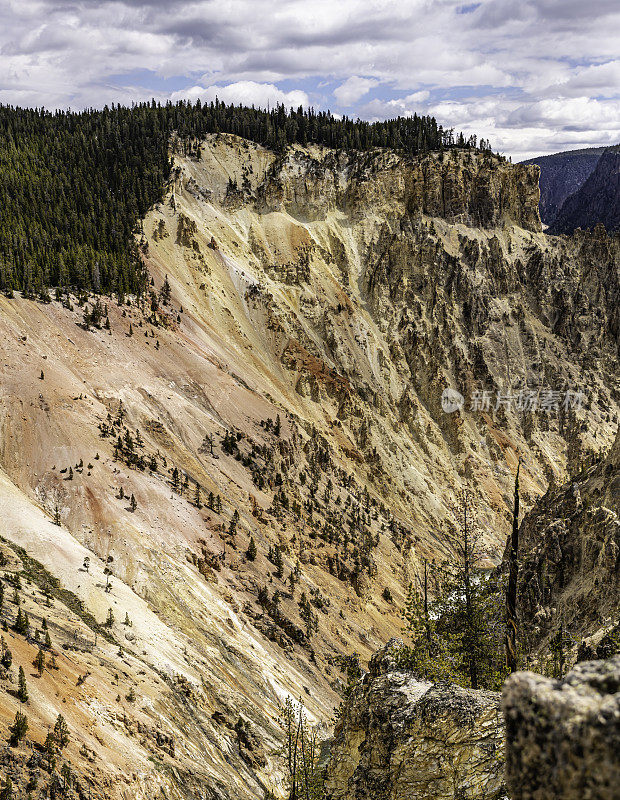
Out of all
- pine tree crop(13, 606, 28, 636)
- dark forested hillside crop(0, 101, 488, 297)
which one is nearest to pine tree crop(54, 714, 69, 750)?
pine tree crop(13, 606, 28, 636)

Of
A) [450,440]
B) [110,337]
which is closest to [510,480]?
[450,440]

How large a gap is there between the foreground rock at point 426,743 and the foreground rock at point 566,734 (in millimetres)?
6094

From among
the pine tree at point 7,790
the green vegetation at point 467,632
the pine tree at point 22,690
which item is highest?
the green vegetation at point 467,632

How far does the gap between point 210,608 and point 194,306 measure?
39572 mm

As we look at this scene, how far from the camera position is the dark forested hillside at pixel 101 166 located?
5834cm

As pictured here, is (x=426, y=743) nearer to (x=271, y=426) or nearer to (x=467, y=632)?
(x=467, y=632)

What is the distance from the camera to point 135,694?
24.5 metres

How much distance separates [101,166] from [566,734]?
88100mm

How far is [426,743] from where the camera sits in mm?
12898

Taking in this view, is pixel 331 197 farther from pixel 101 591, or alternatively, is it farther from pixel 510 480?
pixel 101 591

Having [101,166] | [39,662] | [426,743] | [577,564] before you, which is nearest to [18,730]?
[39,662]

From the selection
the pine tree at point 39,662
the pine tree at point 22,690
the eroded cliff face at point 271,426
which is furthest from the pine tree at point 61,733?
the pine tree at point 39,662

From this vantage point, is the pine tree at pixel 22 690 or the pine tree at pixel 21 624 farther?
the pine tree at pixel 21 624
